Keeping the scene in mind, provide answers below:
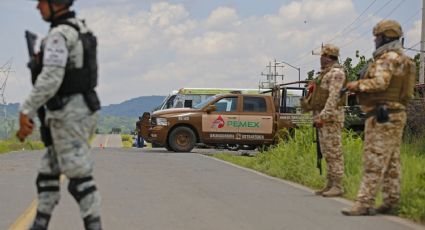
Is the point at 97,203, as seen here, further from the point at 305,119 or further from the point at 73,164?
the point at 305,119

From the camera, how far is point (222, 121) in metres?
21.2

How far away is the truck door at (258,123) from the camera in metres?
21.4

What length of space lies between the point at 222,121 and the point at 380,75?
14.0 metres

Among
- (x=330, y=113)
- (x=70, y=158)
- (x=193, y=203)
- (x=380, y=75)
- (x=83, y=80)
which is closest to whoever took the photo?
(x=70, y=158)

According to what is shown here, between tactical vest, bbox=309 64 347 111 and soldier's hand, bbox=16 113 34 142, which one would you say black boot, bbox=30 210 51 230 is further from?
tactical vest, bbox=309 64 347 111

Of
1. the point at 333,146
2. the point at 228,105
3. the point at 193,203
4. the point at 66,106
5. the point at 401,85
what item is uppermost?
the point at 401,85

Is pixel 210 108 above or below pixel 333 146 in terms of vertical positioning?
above

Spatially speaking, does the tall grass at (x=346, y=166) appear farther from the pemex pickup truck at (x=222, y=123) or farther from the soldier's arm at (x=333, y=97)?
the pemex pickup truck at (x=222, y=123)

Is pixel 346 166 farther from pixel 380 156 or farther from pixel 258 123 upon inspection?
pixel 258 123

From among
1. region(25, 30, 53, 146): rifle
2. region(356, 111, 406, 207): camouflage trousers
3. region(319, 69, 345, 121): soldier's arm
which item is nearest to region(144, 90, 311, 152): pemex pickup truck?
region(319, 69, 345, 121): soldier's arm

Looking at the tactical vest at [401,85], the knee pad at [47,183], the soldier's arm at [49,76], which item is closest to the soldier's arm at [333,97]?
the tactical vest at [401,85]

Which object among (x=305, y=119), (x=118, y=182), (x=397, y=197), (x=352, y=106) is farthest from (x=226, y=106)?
(x=397, y=197)

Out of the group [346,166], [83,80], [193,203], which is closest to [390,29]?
[193,203]

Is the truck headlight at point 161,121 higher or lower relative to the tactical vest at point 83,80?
lower
